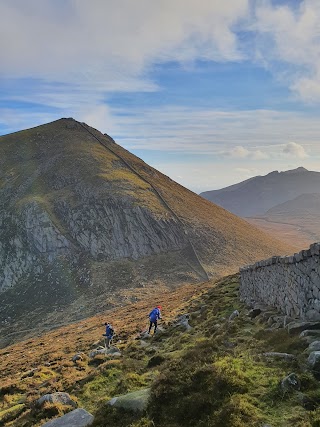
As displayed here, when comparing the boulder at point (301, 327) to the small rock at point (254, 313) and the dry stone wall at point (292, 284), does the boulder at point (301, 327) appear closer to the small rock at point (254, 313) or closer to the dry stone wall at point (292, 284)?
the dry stone wall at point (292, 284)

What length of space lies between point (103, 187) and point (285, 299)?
2995 inches

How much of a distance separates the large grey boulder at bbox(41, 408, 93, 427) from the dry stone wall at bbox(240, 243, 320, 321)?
776 centimetres

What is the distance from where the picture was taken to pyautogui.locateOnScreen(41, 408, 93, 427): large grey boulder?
9898 millimetres

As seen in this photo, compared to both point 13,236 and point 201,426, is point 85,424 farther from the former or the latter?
point 13,236

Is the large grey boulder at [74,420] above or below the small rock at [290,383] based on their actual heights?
below

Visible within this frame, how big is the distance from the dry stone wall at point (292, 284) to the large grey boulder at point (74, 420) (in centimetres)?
776

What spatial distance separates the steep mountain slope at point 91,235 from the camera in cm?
6212

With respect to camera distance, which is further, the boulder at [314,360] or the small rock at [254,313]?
the small rock at [254,313]

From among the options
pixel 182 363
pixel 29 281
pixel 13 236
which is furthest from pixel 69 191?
pixel 182 363

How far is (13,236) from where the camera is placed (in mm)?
75062

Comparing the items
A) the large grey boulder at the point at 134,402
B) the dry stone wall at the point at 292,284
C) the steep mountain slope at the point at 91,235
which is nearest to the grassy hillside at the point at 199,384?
the large grey boulder at the point at 134,402

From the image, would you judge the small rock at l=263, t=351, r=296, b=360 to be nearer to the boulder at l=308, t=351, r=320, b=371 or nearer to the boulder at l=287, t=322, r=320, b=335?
the boulder at l=308, t=351, r=320, b=371

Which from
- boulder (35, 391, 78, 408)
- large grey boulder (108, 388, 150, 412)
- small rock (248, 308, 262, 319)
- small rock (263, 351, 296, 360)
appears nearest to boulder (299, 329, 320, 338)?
small rock (263, 351, 296, 360)

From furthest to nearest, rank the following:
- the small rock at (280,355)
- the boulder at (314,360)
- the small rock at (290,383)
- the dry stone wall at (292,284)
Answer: the dry stone wall at (292,284), the small rock at (280,355), the boulder at (314,360), the small rock at (290,383)
